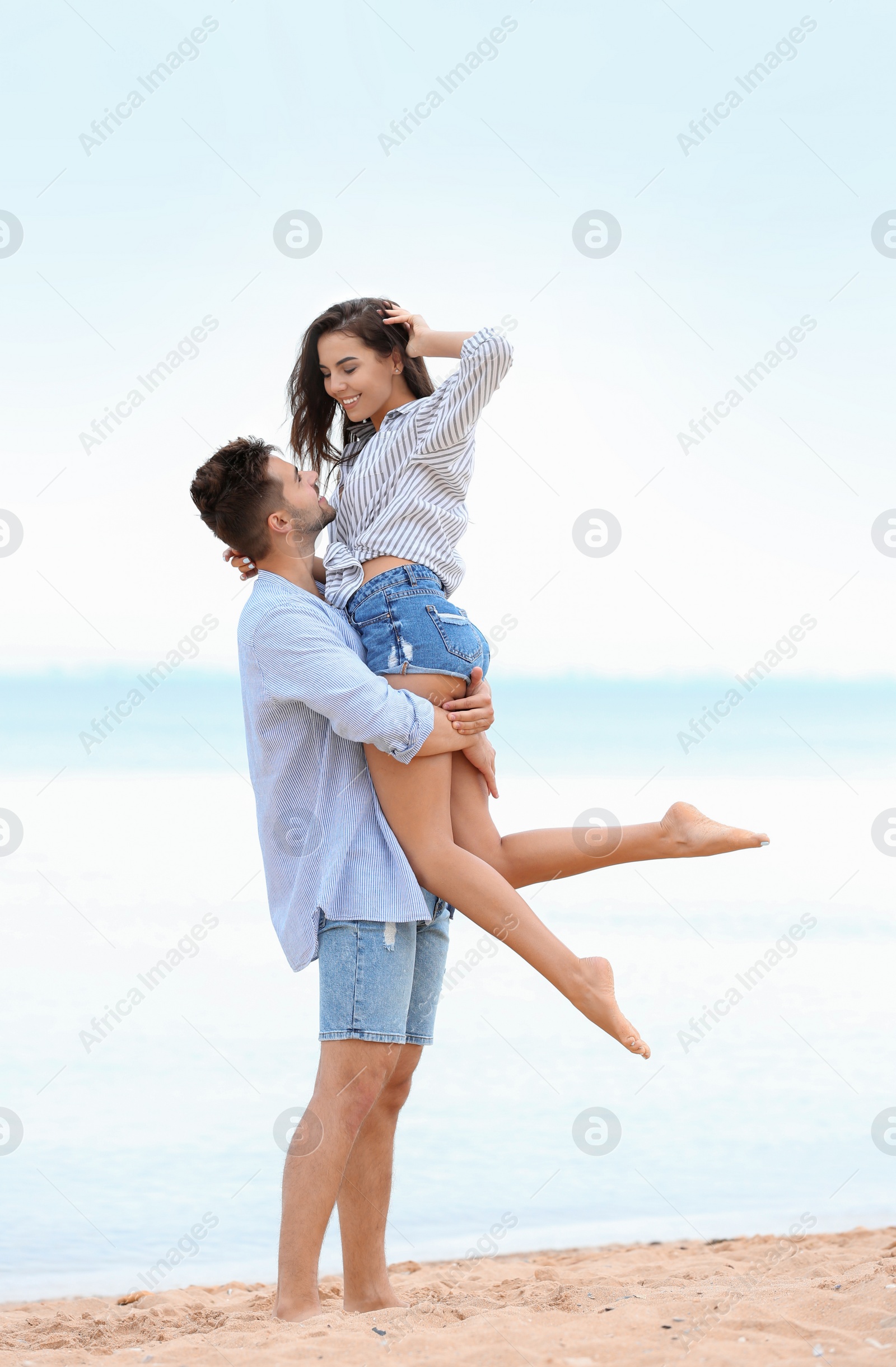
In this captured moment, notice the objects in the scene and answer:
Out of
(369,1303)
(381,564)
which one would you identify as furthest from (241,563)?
(369,1303)

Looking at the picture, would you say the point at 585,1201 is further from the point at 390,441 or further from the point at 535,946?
the point at 390,441

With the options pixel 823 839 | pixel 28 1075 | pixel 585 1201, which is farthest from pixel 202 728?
pixel 585 1201

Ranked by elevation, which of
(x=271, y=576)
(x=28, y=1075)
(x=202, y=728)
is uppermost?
(x=202, y=728)

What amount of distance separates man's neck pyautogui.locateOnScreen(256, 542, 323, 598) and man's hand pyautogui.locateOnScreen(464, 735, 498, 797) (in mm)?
549

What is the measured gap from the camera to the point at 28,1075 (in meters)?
5.09

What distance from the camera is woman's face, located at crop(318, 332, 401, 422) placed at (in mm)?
3045

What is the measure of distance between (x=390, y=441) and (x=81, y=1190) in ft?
9.26

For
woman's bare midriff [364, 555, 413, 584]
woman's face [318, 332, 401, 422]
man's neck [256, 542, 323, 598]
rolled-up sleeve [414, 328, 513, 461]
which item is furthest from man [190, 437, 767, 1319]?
rolled-up sleeve [414, 328, 513, 461]

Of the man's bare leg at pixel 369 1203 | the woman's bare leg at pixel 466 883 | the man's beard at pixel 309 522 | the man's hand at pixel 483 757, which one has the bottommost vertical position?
Answer: the man's bare leg at pixel 369 1203

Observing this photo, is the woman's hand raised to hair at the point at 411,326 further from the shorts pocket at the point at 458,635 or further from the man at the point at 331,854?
the shorts pocket at the point at 458,635

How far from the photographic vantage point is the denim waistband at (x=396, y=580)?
290 cm

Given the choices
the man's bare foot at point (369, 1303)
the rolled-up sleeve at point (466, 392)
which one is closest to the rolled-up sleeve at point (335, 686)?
the rolled-up sleeve at point (466, 392)

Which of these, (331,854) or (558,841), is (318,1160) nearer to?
(331,854)

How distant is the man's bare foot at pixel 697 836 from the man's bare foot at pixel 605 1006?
0.33 metres
